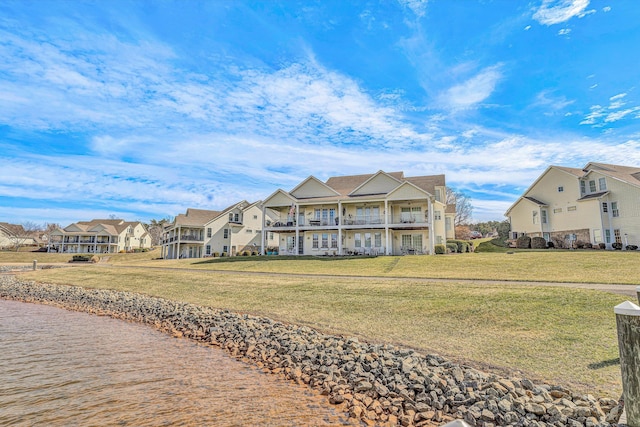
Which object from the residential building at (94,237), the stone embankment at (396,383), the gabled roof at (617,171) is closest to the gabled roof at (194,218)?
the residential building at (94,237)

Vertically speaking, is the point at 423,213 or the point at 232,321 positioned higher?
the point at 423,213

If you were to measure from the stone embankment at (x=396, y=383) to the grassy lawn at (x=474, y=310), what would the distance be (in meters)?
0.75

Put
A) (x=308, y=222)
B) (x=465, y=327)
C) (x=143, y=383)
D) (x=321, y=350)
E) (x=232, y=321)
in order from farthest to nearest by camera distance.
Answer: (x=308, y=222), (x=232, y=321), (x=465, y=327), (x=321, y=350), (x=143, y=383)

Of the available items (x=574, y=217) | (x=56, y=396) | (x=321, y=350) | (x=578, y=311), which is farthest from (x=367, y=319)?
(x=574, y=217)

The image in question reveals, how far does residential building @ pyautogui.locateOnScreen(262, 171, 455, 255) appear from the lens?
32812mm

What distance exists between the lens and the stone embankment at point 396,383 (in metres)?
5.03

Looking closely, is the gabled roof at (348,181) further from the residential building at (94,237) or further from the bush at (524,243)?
the residential building at (94,237)

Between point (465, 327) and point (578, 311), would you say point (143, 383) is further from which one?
point (578, 311)

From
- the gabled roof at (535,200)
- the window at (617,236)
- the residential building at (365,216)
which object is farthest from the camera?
the gabled roof at (535,200)

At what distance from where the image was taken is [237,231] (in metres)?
53.1

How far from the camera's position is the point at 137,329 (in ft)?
39.7

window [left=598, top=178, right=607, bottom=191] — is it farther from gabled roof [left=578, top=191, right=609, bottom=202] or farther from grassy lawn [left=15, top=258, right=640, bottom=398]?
grassy lawn [left=15, top=258, right=640, bottom=398]

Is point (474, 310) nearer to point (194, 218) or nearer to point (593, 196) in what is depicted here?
point (593, 196)

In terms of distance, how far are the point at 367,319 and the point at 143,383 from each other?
642 centimetres
